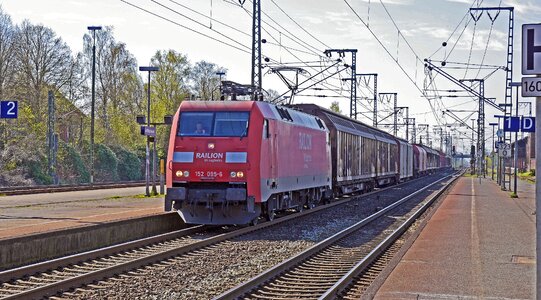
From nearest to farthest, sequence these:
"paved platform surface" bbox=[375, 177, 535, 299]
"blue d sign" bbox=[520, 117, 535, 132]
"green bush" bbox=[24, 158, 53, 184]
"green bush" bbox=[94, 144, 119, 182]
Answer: "paved platform surface" bbox=[375, 177, 535, 299] < "blue d sign" bbox=[520, 117, 535, 132] < "green bush" bbox=[24, 158, 53, 184] < "green bush" bbox=[94, 144, 119, 182]

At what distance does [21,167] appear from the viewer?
41.7 m

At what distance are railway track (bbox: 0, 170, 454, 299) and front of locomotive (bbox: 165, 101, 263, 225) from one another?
0.67m

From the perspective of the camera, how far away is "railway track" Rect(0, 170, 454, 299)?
998 cm

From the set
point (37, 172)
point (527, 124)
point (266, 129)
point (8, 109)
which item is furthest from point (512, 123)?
point (37, 172)

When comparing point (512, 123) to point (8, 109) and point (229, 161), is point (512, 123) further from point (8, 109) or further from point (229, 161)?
point (8, 109)

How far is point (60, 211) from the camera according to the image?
2105 cm

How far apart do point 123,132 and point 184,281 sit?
2118 inches

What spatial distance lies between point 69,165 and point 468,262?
39312 millimetres

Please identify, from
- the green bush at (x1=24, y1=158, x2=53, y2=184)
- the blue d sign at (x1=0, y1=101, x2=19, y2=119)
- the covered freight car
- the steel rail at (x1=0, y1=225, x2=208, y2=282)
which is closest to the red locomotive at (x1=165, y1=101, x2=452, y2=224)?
the steel rail at (x1=0, y1=225, x2=208, y2=282)

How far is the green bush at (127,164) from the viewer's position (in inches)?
2141

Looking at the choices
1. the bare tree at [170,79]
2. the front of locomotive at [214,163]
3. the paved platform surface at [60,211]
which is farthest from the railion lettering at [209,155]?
the bare tree at [170,79]

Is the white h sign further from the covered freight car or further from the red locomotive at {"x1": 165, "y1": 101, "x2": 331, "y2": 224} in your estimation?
the covered freight car

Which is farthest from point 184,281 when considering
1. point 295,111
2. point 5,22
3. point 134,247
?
Answer: point 5,22

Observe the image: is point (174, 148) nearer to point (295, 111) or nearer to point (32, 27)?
point (295, 111)
